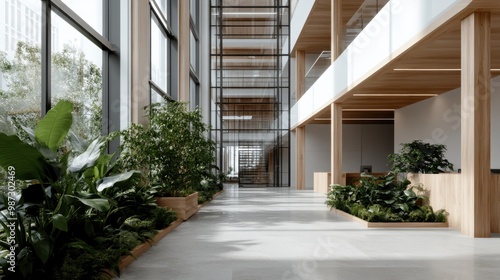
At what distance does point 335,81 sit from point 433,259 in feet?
33.0

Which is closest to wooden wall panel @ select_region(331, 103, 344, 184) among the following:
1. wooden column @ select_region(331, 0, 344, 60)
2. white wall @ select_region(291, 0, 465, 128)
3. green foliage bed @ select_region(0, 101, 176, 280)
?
white wall @ select_region(291, 0, 465, 128)

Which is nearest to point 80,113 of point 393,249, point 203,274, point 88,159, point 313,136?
point 88,159

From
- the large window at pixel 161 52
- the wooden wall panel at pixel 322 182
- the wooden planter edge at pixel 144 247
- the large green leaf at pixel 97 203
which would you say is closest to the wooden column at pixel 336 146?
the wooden wall panel at pixel 322 182

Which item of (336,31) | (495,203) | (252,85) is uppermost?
(336,31)

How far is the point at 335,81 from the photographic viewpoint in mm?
15984

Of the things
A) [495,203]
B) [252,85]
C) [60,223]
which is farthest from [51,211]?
[252,85]

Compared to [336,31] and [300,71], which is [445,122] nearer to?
[336,31]

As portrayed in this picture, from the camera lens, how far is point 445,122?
634 inches

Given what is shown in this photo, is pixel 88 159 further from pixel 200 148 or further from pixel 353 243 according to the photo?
pixel 200 148

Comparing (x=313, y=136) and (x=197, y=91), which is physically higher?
(x=197, y=91)

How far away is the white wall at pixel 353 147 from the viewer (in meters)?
26.9

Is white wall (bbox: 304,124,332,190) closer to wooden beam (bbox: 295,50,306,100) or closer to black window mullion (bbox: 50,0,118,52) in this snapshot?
wooden beam (bbox: 295,50,306,100)

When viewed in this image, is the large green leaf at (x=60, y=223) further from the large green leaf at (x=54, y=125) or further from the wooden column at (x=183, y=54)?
the wooden column at (x=183, y=54)

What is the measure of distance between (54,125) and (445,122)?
1336cm
